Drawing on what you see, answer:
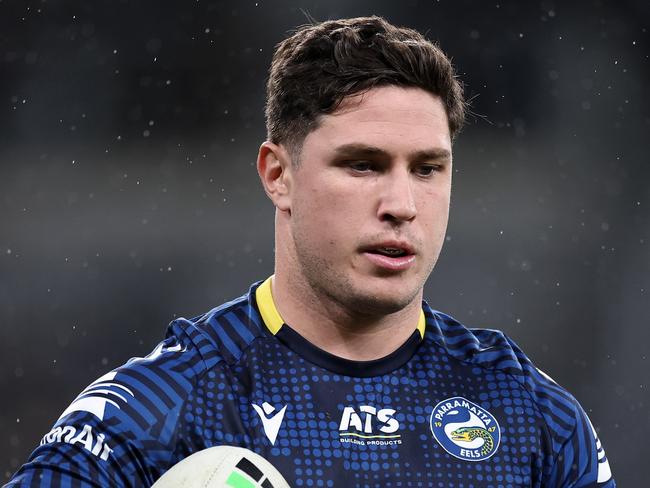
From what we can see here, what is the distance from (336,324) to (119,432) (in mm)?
696

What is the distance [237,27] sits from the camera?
8742 mm

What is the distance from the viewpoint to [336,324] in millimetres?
3088

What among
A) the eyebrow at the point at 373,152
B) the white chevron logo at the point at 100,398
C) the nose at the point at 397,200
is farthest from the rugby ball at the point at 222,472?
the eyebrow at the point at 373,152

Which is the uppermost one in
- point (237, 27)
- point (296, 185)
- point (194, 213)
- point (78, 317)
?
point (237, 27)

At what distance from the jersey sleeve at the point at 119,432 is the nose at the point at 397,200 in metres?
0.67

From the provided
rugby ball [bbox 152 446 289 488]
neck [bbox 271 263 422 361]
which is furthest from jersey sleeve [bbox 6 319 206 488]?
neck [bbox 271 263 422 361]

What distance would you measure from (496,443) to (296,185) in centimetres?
92

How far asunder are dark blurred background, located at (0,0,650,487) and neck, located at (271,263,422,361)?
510 cm

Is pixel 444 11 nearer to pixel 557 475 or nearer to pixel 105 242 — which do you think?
pixel 105 242

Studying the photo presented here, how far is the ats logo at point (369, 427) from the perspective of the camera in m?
2.97

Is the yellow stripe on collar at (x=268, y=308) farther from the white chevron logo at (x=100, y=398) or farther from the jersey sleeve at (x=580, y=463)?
the jersey sleeve at (x=580, y=463)

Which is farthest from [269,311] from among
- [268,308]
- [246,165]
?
[246,165]

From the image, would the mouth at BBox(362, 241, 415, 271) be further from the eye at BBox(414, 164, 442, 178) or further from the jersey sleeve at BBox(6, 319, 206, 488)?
the jersey sleeve at BBox(6, 319, 206, 488)

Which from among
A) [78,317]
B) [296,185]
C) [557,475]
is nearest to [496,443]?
[557,475]
